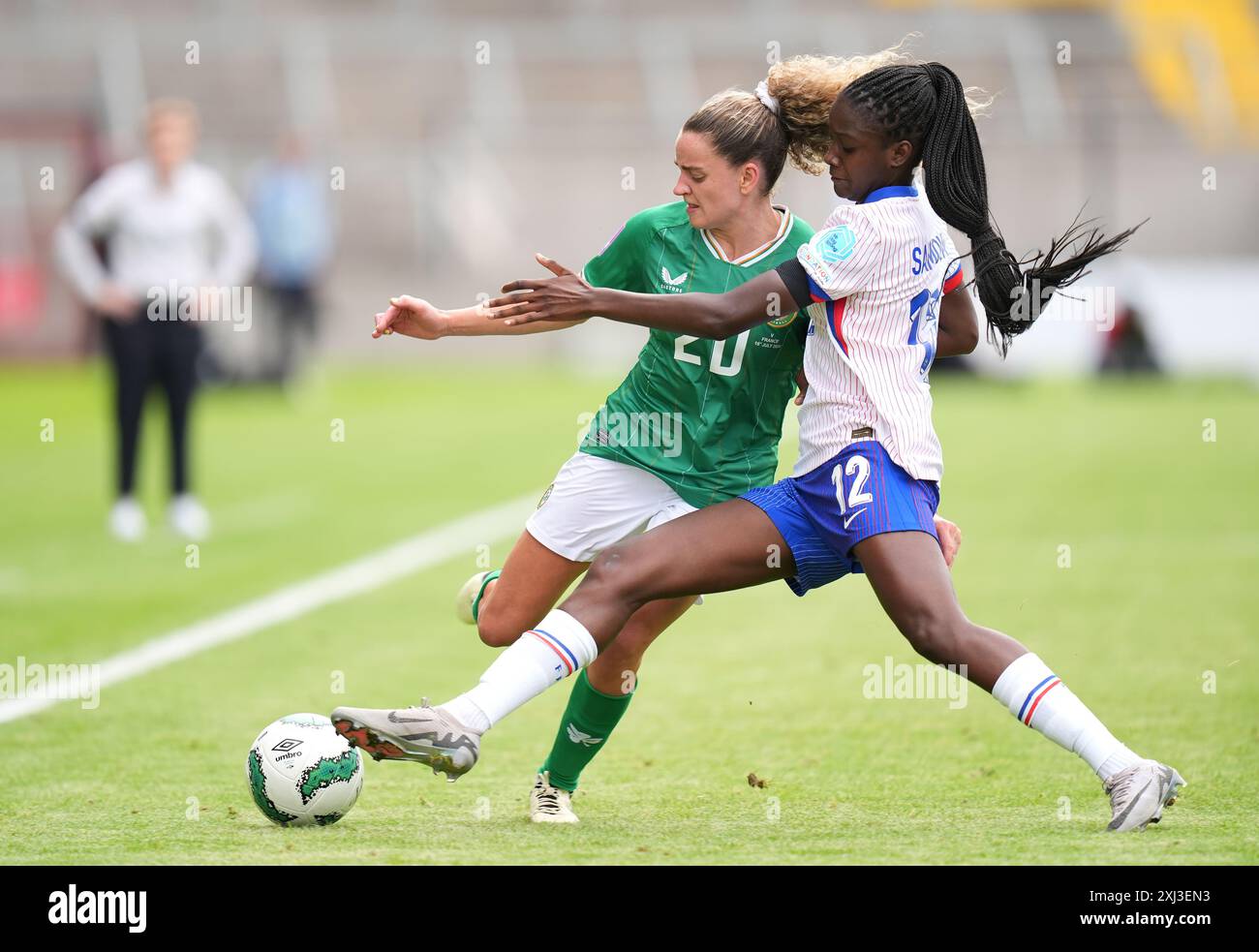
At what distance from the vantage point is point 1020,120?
29.7 metres

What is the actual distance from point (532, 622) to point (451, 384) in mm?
19859

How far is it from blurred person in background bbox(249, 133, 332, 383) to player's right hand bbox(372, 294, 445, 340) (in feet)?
57.2

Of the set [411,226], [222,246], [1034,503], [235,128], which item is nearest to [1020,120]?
[411,226]

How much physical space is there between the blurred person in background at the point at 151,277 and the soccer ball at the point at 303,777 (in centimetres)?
727

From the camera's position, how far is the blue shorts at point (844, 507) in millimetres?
5086

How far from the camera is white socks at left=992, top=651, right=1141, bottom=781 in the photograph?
5.02 meters

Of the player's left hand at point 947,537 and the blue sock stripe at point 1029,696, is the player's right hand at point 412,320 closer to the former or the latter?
the player's left hand at point 947,537

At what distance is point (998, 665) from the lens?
16.5ft

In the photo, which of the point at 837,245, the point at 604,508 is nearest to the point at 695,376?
the point at 604,508
